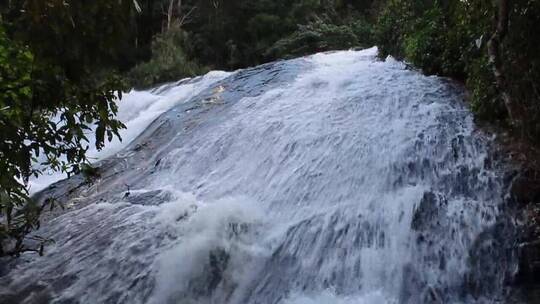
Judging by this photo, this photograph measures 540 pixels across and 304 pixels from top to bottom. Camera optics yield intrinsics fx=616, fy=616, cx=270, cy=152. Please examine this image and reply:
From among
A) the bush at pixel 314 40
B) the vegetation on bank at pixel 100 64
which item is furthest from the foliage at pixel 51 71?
the bush at pixel 314 40

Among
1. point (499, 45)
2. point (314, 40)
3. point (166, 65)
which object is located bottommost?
point (166, 65)

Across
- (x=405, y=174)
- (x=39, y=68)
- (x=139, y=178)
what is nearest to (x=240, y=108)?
(x=139, y=178)

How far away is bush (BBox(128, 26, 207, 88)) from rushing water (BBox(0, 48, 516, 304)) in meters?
10.9

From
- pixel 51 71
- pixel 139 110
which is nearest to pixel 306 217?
pixel 51 71

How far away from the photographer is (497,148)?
6031 millimetres

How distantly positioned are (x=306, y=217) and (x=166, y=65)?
1411cm

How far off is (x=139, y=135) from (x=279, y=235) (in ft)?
16.3

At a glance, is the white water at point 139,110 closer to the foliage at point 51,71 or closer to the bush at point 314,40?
the bush at point 314,40

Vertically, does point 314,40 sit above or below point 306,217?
below

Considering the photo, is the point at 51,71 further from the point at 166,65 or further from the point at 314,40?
the point at 166,65

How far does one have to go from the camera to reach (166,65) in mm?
19094

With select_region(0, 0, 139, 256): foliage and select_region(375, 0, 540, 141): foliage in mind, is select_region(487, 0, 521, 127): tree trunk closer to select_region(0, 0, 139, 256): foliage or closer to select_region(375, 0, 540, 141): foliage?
select_region(375, 0, 540, 141): foliage

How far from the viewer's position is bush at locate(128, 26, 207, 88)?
1873 centimetres

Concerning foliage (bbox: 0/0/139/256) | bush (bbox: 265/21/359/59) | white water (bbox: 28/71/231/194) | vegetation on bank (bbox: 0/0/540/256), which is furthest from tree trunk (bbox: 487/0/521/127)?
bush (bbox: 265/21/359/59)
